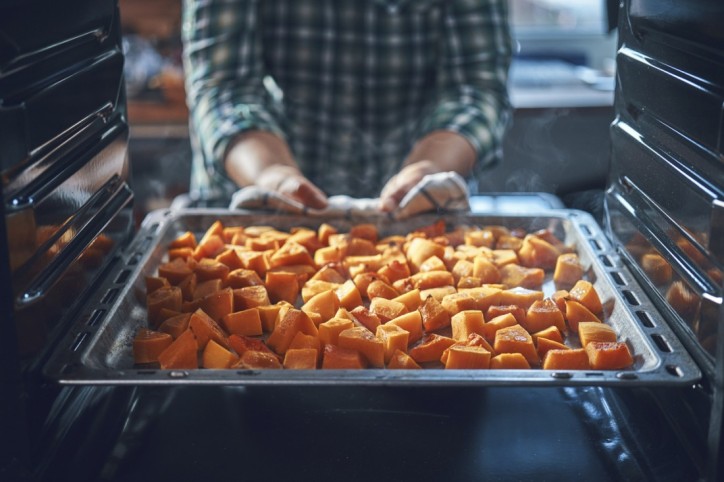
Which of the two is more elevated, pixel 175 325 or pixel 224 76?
pixel 224 76

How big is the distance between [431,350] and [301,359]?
20 centimetres

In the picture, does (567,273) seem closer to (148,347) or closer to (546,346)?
(546,346)

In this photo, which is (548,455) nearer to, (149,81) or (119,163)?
(119,163)

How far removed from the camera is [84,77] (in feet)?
4.43

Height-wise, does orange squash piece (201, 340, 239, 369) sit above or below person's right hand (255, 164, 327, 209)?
below

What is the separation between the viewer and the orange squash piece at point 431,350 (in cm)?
128

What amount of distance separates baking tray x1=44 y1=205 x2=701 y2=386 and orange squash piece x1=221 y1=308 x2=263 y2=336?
0.16 metres

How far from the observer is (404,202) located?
1.84 meters

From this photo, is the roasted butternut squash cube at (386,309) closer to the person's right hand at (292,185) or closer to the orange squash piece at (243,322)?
Result: the orange squash piece at (243,322)

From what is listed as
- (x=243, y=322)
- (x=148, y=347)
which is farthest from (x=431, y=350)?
(x=148, y=347)

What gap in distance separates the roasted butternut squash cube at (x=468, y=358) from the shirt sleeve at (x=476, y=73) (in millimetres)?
1222

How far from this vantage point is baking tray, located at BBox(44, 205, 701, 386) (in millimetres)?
1051

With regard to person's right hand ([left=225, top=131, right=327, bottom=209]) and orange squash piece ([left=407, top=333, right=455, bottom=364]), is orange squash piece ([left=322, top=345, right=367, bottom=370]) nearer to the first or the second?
orange squash piece ([left=407, top=333, right=455, bottom=364])

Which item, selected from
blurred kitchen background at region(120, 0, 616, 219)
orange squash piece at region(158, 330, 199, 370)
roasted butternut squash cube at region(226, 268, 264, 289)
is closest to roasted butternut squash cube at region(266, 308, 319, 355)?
orange squash piece at region(158, 330, 199, 370)
